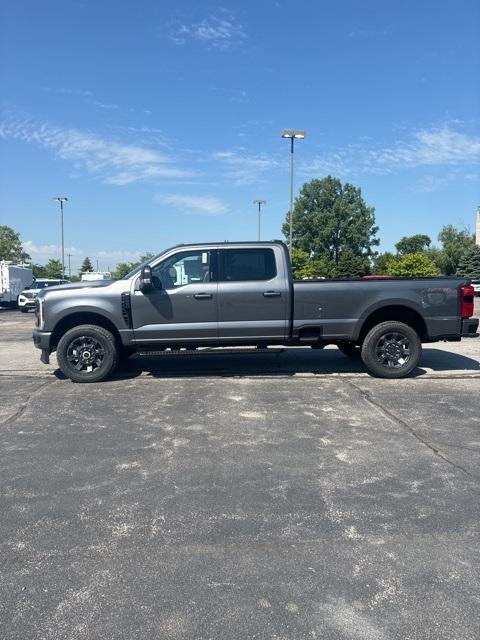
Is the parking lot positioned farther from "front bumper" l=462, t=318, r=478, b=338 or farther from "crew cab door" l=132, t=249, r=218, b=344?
"front bumper" l=462, t=318, r=478, b=338

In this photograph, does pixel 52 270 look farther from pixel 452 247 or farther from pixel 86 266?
pixel 452 247

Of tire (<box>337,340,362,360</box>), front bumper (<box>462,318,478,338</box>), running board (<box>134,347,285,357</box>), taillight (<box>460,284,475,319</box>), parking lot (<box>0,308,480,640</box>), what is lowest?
parking lot (<box>0,308,480,640</box>)

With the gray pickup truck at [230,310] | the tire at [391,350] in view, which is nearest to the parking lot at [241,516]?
the tire at [391,350]

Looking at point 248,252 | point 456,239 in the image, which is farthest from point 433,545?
point 456,239

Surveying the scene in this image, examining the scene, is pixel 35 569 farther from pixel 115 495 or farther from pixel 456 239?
pixel 456 239

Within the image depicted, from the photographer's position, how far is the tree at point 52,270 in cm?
8688

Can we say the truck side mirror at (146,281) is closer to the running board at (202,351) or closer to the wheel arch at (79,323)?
the wheel arch at (79,323)

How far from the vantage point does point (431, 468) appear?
14.7 feet

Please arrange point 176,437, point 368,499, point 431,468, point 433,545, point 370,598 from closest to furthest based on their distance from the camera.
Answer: point 370,598 → point 433,545 → point 368,499 → point 431,468 → point 176,437

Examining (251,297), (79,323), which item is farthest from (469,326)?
(79,323)

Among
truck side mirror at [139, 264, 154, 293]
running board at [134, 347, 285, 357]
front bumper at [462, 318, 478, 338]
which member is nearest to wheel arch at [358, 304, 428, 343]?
front bumper at [462, 318, 478, 338]

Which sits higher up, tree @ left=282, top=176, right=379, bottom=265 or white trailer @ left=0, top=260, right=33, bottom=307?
tree @ left=282, top=176, right=379, bottom=265

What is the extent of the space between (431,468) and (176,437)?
2.48 metres

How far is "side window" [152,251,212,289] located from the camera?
7.94 meters
